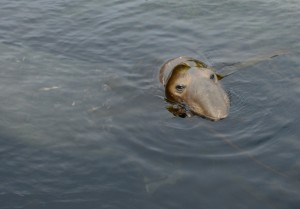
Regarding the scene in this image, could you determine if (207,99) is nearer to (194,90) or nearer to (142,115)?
(194,90)

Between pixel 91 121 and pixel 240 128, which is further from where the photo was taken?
pixel 91 121

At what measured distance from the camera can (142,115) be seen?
8.80m

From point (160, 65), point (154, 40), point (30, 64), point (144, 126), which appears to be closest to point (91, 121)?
point (144, 126)

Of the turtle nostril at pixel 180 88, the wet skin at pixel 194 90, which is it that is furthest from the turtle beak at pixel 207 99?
the turtle nostril at pixel 180 88

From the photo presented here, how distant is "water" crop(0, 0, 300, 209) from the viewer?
6840 mm

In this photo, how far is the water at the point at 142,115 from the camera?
6840 millimetres

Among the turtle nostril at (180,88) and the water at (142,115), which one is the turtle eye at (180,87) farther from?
the water at (142,115)

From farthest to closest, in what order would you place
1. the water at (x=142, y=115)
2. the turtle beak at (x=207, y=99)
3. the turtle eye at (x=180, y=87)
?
the turtle eye at (x=180, y=87), the turtle beak at (x=207, y=99), the water at (x=142, y=115)

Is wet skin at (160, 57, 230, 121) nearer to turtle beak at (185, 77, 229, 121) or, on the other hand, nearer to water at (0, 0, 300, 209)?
turtle beak at (185, 77, 229, 121)

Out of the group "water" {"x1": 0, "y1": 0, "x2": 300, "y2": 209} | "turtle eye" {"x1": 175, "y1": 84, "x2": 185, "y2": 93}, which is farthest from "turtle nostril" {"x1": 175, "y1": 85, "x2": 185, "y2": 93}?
"water" {"x1": 0, "y1": 0, "x2": 300, "y2": 209}

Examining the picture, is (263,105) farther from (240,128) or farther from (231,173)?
(231,173)

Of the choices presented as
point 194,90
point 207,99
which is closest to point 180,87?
point 194,90

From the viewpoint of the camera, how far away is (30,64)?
1127 cm

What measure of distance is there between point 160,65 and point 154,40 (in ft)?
6.02
